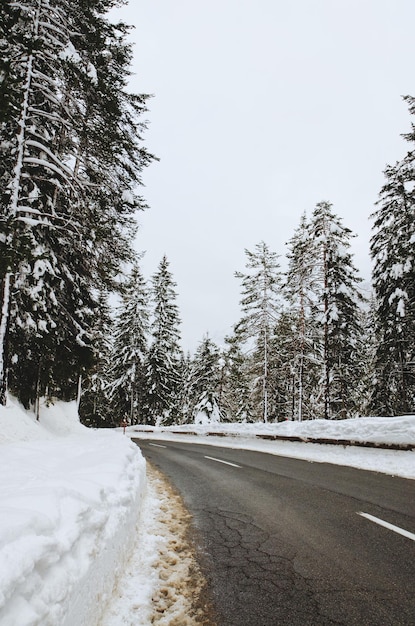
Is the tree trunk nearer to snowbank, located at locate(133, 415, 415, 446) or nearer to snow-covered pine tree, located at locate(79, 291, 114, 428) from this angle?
snowbank, located at locate(133, 415, 415, 446)

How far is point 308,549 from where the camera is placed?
444 cm

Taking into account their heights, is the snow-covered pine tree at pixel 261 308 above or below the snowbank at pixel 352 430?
above

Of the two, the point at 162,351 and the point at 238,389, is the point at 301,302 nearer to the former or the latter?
the point at 162,351

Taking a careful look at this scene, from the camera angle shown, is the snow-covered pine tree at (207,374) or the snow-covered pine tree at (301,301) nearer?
the snow-covered pine tree at (301,301)

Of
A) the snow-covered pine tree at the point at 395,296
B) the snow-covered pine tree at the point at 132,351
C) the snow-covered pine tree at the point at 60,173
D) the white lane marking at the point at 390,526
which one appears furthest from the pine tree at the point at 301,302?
the white lane marking at the point at 390,526

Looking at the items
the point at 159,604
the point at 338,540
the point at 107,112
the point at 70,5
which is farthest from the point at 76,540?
the point at 70,5

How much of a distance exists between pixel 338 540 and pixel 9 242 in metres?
8.96

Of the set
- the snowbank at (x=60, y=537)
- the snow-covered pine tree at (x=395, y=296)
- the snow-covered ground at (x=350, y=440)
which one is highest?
the snow-covered pine tree at (x=395, y=296)

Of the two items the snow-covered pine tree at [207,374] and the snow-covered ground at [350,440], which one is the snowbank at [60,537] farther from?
the snow-covered pine tree at [207,374]

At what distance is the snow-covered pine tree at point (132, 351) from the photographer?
35344 mm

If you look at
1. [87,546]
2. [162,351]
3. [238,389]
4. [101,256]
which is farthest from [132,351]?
[87,546]

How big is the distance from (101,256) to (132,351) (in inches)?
832

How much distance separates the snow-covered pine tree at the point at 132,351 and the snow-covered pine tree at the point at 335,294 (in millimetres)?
17836

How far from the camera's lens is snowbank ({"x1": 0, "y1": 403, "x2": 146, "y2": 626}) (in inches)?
76.7
